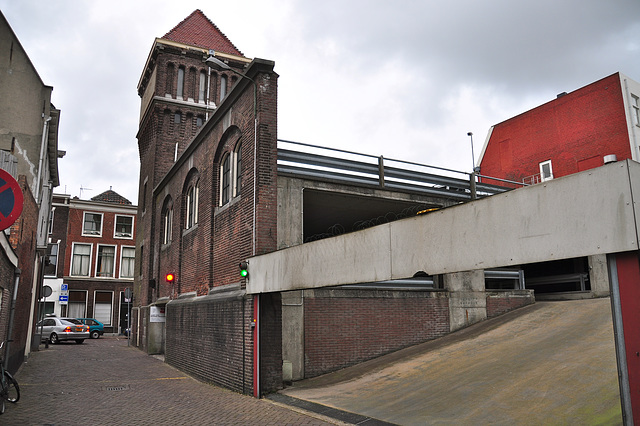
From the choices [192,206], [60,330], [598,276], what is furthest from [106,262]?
[598,276]

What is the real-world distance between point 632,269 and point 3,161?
9487 millimetres

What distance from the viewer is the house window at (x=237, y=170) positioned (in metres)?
13.4

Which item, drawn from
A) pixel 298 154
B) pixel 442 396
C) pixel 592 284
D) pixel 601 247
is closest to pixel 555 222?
pixel 601 247

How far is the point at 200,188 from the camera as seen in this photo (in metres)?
16.8

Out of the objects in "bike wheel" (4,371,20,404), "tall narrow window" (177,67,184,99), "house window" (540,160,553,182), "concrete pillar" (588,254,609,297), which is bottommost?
"bike wheel" (4,371,20,404)

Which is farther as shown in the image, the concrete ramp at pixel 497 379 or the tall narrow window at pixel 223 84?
the tall narrow window at pixel 223 84

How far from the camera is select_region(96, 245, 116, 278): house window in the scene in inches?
1597

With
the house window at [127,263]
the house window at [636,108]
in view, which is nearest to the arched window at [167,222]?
the house window at [127,263]

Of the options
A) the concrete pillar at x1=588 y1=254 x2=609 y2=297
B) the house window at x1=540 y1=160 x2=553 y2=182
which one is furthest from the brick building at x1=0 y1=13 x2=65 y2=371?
the house window at x1=540 y1=160 x2=553 y2=182

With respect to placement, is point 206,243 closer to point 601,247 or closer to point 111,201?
point 601,247

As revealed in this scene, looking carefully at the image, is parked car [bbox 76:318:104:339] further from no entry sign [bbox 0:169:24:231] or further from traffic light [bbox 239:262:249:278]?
no entry sign [bbox 0:169:24:231]

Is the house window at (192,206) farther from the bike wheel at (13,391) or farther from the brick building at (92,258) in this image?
the brick building at (92,258)

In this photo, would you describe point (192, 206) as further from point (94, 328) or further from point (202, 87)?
point (94, 328)

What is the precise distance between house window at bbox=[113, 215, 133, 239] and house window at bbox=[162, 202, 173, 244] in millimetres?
20612
